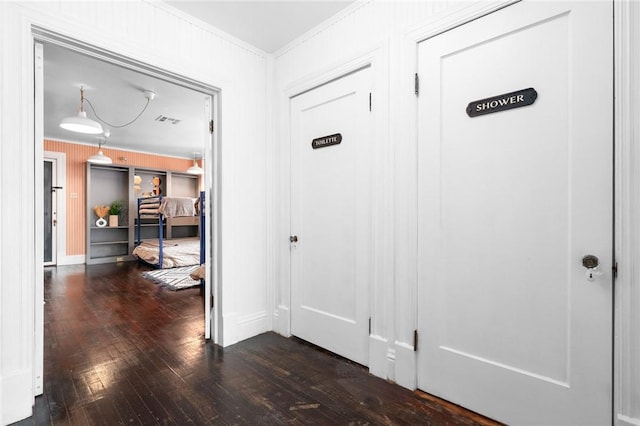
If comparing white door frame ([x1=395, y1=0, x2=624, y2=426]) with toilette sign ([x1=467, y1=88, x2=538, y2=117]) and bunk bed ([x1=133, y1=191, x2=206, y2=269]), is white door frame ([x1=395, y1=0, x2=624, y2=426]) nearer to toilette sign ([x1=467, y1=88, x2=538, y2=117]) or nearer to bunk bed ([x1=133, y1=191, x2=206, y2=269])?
toilette sign ([x1=467, y1=88, x2=538, y2=117])

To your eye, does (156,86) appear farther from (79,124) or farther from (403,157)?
(403,157)

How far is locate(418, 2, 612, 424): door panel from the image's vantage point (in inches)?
57.2

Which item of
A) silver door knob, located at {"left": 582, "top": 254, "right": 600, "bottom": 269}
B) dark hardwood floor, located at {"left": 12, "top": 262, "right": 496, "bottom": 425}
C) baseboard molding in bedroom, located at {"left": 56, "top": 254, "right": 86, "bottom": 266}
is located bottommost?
dark hardwood floor, located at {"left": 12, "top": 262, "right": 496, "bottom": 425}

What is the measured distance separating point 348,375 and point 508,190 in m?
1.64

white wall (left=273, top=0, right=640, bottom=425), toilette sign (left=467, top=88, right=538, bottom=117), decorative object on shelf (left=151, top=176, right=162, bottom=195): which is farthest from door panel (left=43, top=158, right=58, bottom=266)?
toilette sign (left=467, top=88, right=538, bottom=117)

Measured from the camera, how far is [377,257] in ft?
7.43

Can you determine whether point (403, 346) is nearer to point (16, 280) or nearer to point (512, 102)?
point (512, 102)

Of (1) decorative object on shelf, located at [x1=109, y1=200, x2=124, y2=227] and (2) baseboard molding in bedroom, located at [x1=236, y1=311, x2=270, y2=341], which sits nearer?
(2) baseboard molding in bedroom, located at [x1=236, y1=311, x2=270, y2=341]

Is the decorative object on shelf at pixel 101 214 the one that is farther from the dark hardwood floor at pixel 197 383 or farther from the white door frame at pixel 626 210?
the white door frame at pixel 626 210

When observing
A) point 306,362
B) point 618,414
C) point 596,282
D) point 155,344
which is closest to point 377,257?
point 306,362

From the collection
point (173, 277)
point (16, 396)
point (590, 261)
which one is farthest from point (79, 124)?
point (590, 261)

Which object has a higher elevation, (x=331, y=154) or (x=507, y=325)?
(x=331, y=154)

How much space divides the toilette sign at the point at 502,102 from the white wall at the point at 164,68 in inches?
76.2

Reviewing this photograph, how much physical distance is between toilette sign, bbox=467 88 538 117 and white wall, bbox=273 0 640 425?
0.34m
